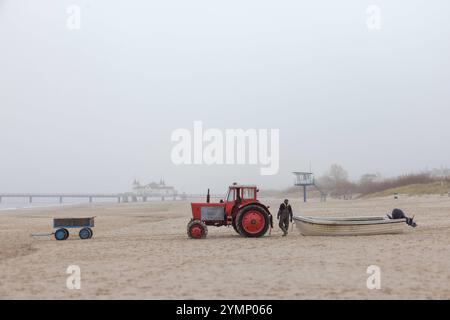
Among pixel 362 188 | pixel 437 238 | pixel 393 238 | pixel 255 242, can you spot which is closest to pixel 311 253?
pixel 255 242

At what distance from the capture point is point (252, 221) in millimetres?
14805

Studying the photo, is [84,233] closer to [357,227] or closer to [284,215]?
[284,215]

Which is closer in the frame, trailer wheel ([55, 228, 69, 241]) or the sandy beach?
the sandy beach


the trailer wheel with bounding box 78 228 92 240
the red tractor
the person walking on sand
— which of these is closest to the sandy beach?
the red tractor

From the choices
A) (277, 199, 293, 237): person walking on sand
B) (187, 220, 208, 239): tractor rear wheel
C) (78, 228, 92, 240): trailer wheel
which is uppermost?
(277, 199, 293, 237): person walking on sand

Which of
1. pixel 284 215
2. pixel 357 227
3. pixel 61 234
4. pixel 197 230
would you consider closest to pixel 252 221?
pixel 284 215

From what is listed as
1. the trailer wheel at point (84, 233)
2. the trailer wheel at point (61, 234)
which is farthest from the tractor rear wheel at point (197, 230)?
the trailer wheel at point (61, 234)

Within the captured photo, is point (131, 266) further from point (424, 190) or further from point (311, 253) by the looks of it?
point (424, 190)

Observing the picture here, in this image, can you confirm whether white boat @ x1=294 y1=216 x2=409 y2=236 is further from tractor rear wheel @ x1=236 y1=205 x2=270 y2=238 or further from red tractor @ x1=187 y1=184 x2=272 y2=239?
red tractor @ x1=187 y1=184 x2=272 y2=239

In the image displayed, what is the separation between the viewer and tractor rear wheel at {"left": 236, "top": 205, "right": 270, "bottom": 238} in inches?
579

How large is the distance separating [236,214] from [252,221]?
64cm
